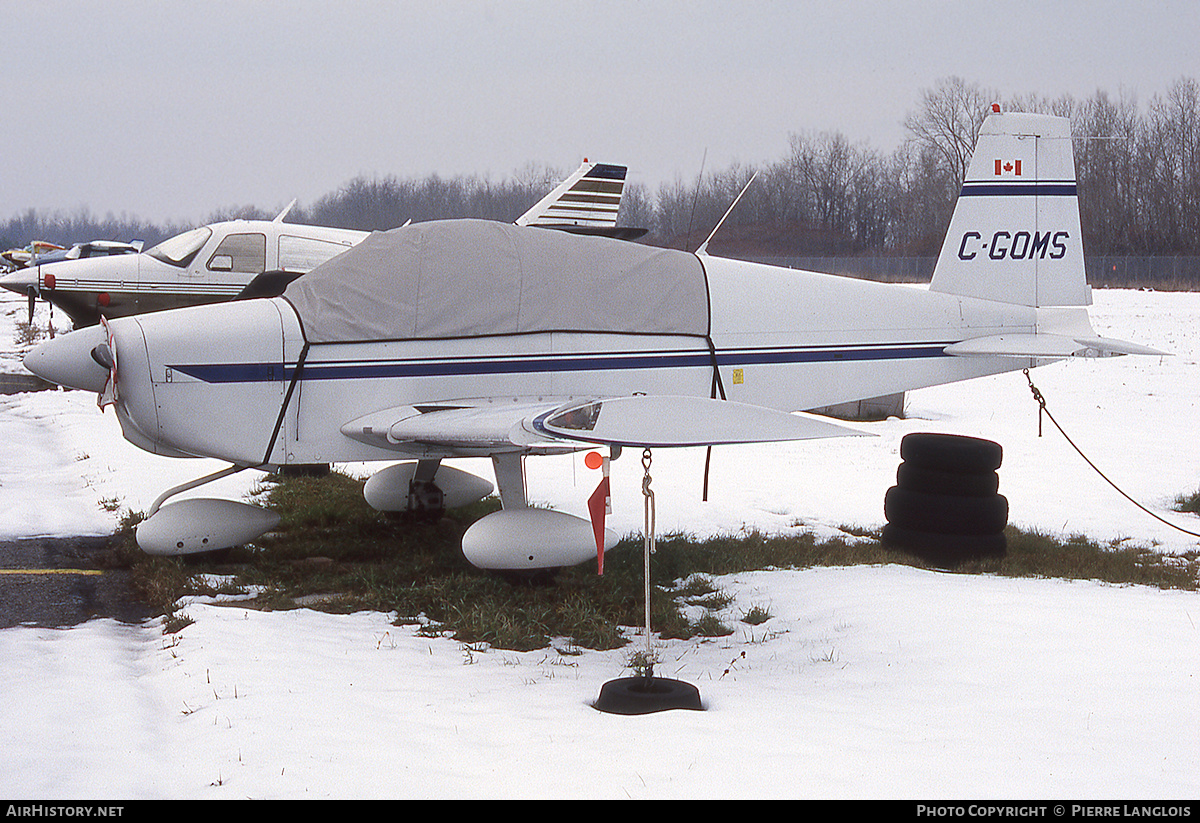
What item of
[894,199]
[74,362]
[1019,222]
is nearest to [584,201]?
[1019,222]

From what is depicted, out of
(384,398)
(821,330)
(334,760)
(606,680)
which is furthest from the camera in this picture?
(821,330)

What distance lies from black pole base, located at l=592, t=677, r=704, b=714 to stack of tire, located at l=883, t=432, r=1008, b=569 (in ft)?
11.1

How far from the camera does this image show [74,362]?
19.9ft

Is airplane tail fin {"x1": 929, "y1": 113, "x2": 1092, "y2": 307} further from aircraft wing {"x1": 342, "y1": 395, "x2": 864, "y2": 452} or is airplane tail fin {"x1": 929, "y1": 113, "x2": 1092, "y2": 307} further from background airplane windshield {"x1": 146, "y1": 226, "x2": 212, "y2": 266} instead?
background airplane windshield {"x1": 146, "y1": 226, "x2": 212, "y2": 266}

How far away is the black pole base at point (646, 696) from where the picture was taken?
13.1 feet

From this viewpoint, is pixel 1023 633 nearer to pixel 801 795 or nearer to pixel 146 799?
pixel 801 795

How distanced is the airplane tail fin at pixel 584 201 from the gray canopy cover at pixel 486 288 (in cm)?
994

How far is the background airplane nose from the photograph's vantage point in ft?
19.9

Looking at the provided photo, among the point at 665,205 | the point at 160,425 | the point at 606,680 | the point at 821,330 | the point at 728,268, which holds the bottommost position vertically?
the point at 606,680

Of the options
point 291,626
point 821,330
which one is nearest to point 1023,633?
point 821,330

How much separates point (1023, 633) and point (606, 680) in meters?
2.16

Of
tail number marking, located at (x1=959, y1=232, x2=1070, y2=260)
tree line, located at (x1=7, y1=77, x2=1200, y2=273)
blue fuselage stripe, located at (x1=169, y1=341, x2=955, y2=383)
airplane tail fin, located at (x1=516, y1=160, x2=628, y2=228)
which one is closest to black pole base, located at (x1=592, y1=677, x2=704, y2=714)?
blue fuselage stripe, located at (x1=169, y1=341, x2=955, y2=383)

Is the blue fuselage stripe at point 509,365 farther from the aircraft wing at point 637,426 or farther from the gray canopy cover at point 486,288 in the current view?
the aircraft wing at point 637,426

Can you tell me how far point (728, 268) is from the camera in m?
7.07
